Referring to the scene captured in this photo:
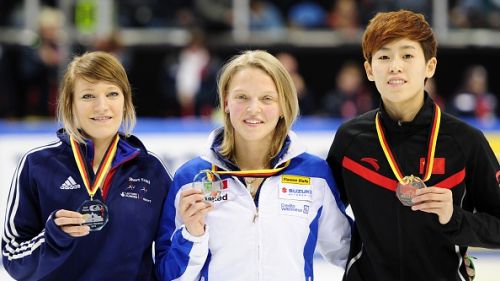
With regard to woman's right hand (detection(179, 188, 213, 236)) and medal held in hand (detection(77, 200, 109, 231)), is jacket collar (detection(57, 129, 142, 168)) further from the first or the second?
woman's right hand (detection(179, 188, 213, 236))

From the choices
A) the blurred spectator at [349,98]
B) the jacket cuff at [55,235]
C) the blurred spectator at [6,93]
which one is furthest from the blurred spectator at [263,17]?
the jacket cuff at [55,235]

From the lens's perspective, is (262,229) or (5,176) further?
(5,176)

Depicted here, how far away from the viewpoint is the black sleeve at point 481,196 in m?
3.81

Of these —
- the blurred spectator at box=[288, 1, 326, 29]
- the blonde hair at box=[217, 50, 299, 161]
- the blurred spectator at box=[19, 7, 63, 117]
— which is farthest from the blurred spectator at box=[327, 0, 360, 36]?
the blonde hair at box=[217, 50, 299, 161]

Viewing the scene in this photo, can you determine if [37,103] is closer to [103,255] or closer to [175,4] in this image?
[175,4]

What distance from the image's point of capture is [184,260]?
12.7 feet

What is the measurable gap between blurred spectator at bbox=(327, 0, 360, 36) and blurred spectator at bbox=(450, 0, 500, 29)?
1528 millimetres

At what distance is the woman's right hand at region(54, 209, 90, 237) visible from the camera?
12.0 feet

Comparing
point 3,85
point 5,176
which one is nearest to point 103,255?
point 5,176

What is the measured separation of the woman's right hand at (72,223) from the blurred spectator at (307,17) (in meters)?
10.4

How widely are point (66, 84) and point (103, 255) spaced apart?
Answer: 82cm

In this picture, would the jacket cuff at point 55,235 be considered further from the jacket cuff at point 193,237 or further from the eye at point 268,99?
the eye at point 268,99

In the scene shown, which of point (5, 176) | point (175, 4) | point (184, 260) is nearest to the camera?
point (184, 260)

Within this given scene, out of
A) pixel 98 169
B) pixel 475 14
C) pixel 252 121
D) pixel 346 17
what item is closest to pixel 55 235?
pixel 98 169
